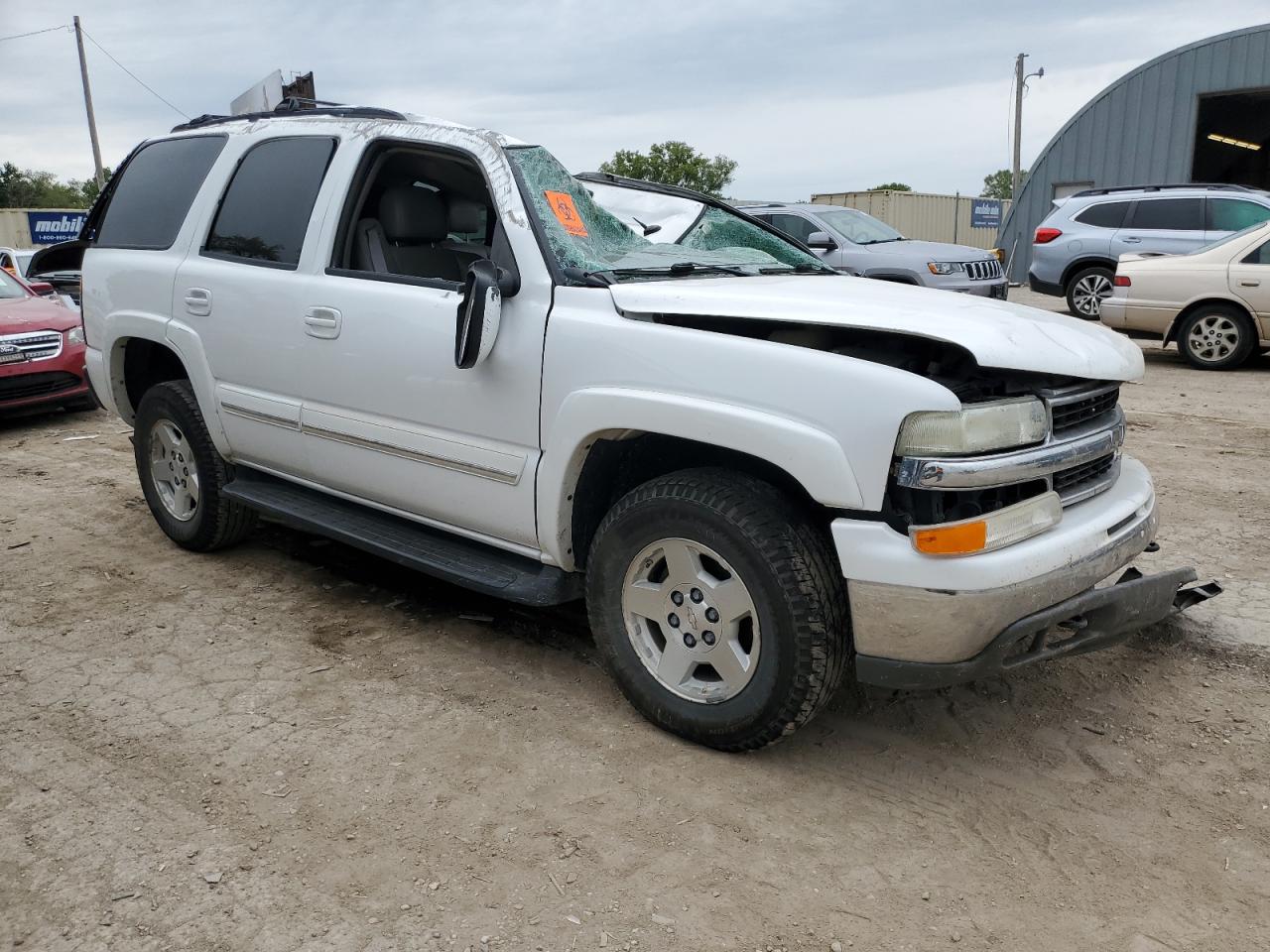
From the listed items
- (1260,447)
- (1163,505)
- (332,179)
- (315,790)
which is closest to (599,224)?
(332,179)

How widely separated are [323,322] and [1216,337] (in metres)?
9.62

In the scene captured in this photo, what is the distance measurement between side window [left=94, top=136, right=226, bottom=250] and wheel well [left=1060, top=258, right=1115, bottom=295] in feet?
41.8

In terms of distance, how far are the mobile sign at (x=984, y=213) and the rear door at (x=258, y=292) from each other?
103 ft

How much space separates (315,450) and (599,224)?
1479 millimetres

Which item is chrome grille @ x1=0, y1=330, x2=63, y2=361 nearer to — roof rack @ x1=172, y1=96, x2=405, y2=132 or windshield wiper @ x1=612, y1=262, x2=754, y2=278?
roof rack @ x1=172, y1=96, x2=405, y2=132

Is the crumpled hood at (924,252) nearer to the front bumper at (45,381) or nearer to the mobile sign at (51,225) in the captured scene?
the front bumper at (45,381)

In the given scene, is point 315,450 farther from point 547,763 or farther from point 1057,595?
point 1057,595

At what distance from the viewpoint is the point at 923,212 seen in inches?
1271

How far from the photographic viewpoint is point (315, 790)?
304 cm

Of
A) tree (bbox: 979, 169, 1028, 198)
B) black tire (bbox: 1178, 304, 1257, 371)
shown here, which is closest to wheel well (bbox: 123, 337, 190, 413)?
black tire (bbox: 1178, 304, 1257, 371)

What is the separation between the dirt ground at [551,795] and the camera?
249 centimetres

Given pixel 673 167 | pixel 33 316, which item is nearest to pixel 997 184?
pixel 673 167

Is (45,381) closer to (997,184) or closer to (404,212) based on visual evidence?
(404,212)

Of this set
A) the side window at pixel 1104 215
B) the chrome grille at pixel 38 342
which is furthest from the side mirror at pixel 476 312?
the side window at pixel 1104 215
